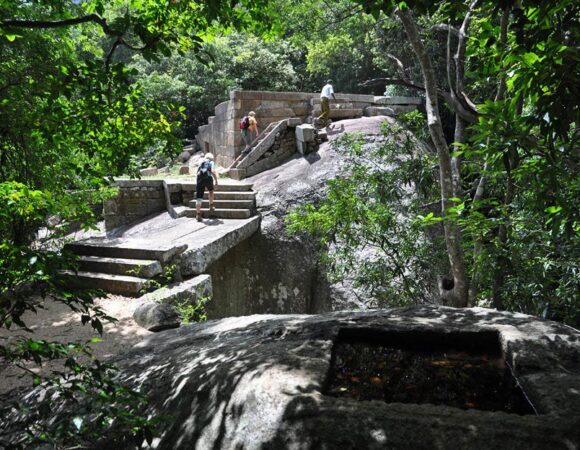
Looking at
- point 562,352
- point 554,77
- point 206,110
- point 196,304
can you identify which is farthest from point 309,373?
point 206,110

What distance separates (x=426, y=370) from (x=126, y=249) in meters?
5.95

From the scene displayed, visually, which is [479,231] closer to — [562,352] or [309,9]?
[562,352]

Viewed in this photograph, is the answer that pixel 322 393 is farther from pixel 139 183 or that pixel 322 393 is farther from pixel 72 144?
pixel 139 183

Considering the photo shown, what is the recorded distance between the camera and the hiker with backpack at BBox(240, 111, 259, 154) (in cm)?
1434

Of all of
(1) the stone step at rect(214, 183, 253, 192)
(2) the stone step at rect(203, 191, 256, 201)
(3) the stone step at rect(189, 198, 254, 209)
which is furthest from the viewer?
(1) the stone step at rect(214, 183, 253, 192)

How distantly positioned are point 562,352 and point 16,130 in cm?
383

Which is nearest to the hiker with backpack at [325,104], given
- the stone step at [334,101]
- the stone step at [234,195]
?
the stone step at [334,101]

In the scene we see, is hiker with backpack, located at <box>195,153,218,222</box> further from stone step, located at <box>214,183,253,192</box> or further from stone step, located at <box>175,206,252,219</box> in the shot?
stone step, located at <box>214,183,253,192</box>

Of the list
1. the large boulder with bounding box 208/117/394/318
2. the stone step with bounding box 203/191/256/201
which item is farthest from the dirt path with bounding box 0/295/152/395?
the stone step with bounding box 203/191/256/201

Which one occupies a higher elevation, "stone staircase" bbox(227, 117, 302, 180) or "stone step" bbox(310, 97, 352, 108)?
"stone step" bbox(310, 97, 352, 108)

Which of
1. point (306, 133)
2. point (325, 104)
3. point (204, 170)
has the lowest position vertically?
point (204, 170)

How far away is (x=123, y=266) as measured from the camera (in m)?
7.32

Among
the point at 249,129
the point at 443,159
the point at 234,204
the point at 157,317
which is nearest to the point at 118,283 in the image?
the point at 157,317

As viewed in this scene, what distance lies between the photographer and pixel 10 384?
170 inches
